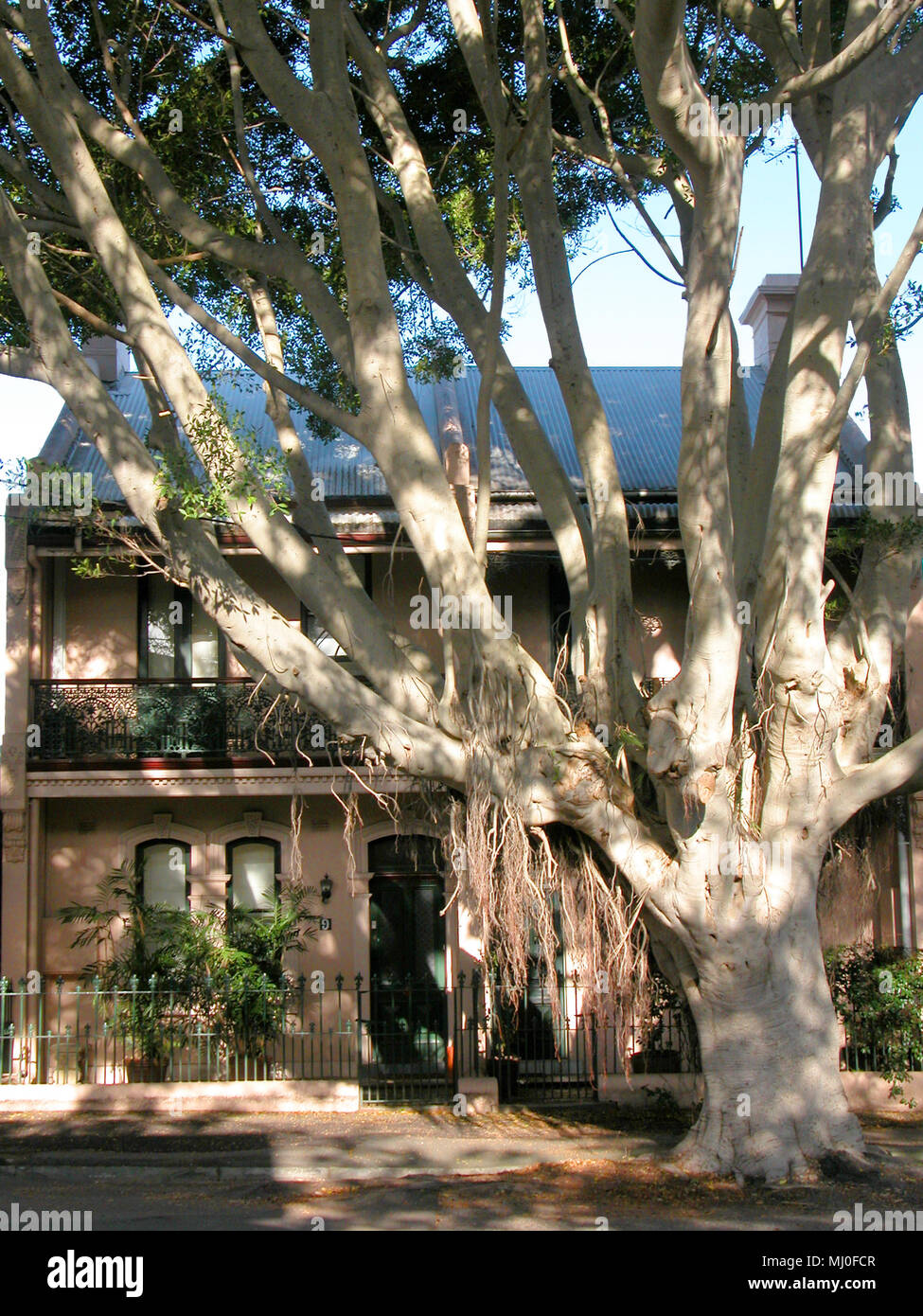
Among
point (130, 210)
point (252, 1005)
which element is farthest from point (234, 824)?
point (130, 210)

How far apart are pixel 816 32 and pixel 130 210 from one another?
6.58m

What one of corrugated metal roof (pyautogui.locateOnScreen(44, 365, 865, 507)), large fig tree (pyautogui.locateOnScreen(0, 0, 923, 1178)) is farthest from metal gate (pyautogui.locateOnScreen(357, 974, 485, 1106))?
corrugated metal roof (pyautogui.locateOnScreen(44, 365, 865, 507))

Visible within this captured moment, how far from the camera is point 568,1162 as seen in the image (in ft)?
33.7

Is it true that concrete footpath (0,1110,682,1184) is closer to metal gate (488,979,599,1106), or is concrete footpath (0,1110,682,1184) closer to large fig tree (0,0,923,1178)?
metal gate (488,979,599,1106)

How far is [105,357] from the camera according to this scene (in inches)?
792

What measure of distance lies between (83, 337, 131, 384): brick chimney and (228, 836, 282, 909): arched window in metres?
7.78

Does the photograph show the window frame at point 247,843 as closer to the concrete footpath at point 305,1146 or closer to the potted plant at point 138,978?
the potted plant at point 138,978

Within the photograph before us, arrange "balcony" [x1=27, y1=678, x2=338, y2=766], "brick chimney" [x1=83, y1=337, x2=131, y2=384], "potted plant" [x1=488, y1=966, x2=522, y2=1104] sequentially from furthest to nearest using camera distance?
"brick chimney" [x1=83, y1=337, x2=131, y2=384], "balcony" [x1=27, y1=678, x2=338, y2=766], "potted plant" [x1=488, y1=966, x2=522, y2=1104]

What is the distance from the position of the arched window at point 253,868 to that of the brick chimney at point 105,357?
25.5ft

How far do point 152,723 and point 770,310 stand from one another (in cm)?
1209

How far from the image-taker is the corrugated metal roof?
17.8 m

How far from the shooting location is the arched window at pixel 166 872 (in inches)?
684

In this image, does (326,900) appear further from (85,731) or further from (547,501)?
(547,501)

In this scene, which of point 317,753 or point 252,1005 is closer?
point 252,1005
